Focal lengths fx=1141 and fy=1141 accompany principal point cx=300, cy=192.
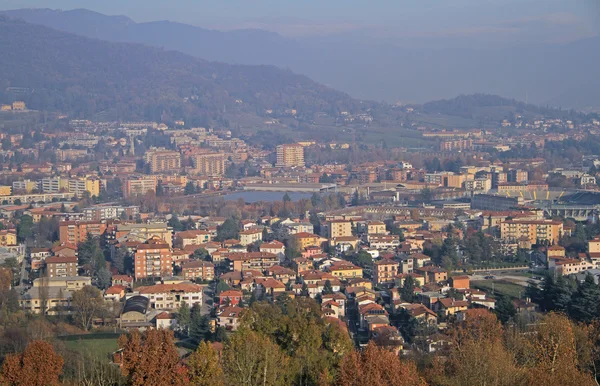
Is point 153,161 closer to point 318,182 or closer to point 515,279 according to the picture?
point 318,182

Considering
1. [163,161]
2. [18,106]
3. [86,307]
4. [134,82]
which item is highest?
[134,82]

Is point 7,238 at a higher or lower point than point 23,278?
higher

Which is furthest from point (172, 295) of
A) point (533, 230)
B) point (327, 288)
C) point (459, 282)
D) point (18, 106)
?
point (18, 106)

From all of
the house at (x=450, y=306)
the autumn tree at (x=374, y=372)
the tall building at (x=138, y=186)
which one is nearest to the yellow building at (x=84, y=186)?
the tall building at (x=138, y=186)

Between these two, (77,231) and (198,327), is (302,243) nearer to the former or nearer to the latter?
(77,231)

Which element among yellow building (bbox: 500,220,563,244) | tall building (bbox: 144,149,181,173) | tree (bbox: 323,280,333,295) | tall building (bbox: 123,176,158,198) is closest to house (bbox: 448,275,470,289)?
tree (bbox: 323,280,333,295)

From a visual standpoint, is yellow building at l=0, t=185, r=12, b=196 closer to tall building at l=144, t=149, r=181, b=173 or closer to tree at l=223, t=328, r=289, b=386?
tall building at l=144, t=149, r=181, b=173
